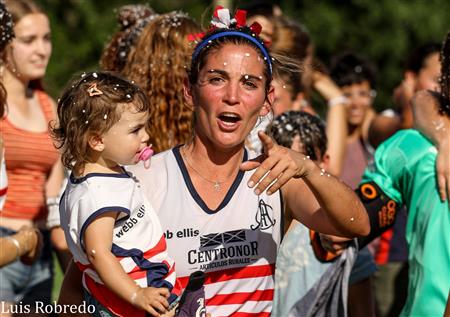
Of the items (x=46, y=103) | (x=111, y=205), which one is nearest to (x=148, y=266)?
(x=111, y=205)

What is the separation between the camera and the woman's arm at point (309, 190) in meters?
3.57

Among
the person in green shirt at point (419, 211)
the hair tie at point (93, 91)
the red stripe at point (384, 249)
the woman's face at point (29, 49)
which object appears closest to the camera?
the hair tie at point (93, 91)

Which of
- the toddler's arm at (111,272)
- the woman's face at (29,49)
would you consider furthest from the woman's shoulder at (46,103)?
the toddler's arm at (111,272)

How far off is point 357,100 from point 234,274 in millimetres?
4825

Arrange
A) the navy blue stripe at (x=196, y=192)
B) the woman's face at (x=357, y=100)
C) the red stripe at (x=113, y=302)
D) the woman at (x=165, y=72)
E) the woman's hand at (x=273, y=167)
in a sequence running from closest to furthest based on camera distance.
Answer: the woman's hand at (x=273, y=167)
the red stripe at (x=113, y=302)
the navy blue stripe at (x=196, y=192)
the woman at (x=165, y=72)
the woman's face at (x=357, y=100)

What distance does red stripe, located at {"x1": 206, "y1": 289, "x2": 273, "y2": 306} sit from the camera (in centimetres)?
401

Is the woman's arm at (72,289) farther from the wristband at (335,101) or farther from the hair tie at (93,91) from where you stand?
the wristband at (335,101)

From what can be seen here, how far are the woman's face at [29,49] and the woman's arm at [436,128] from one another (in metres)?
2.32

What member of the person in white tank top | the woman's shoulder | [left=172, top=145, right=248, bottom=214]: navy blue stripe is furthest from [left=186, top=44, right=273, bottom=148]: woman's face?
the woman's shoulder

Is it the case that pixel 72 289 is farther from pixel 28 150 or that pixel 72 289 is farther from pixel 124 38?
pixel 124 38

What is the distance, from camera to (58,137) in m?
4.03

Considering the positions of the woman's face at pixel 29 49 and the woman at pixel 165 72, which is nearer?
the woman at pixel 165 72

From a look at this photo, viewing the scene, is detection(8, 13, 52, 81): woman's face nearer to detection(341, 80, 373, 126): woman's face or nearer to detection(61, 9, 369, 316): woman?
detection(61, 9, 369, 316): woman

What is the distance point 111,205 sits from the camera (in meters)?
3.77
